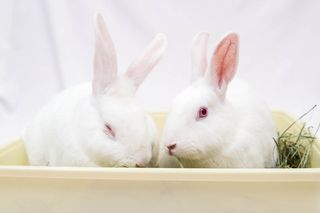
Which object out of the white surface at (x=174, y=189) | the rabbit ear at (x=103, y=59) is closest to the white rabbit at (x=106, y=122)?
the rabbit ear at (x=103, y=59)

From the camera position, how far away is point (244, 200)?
3.81 feet

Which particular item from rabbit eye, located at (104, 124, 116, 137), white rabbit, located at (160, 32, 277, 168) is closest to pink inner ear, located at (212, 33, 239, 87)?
white rabbit, located at (160, 32, 277, 168)

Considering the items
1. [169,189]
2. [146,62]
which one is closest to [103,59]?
[146,62]

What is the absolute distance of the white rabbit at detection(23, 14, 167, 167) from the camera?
128 cm

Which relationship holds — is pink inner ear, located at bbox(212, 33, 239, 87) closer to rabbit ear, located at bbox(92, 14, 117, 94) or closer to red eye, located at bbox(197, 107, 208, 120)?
red eye, located at bbox(197, 107, 208, 120)

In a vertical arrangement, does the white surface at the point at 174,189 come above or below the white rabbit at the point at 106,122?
below

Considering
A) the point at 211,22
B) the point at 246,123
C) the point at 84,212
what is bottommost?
the point at 84,212

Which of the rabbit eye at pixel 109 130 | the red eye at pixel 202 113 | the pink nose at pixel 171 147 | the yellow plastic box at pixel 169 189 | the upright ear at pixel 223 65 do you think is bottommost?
the yellow plastic box at pixel 169 189

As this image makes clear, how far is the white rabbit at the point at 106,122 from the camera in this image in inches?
50.5

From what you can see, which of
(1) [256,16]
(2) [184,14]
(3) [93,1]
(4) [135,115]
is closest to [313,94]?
(1) [256,16]

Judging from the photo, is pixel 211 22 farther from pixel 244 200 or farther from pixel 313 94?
pixel 244 200

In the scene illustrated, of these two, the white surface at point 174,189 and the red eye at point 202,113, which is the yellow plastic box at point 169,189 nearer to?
the white surface at point 174,189

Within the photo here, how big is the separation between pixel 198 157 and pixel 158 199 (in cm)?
19

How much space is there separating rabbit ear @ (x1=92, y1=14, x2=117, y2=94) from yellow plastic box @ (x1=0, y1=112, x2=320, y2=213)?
10.6 inches
